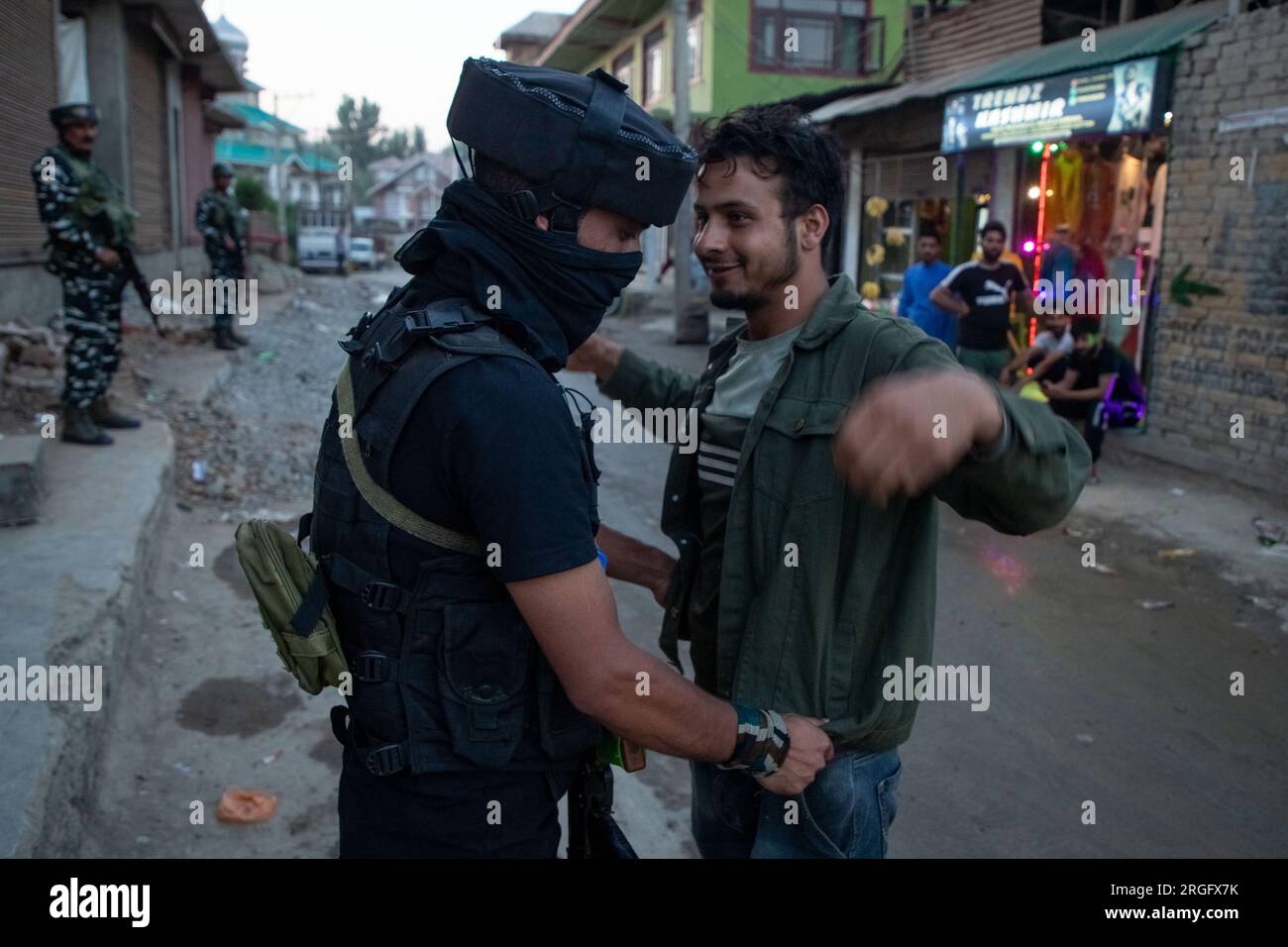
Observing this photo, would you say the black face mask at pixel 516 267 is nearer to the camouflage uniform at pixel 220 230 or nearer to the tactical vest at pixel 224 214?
the camouflage uniform at pixel 220 230

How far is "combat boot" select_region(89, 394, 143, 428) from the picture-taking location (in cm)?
702

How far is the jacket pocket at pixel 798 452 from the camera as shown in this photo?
1.85 m

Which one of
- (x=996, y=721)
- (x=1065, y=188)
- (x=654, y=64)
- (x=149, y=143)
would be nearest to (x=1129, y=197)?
(x=1065, y=188)

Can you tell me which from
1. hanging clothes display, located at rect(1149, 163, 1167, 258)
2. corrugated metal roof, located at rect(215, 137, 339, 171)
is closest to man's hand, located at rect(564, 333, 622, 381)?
hanging clothes display, located at rect(1149, 163, 1167, 258)

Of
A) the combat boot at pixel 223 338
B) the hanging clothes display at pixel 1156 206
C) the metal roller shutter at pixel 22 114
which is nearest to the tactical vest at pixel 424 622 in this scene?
the hanging clothes display at pixel 1156 206

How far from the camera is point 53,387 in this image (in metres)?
7.60

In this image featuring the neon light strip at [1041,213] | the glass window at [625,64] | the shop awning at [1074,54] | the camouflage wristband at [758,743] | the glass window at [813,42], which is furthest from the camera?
the glass window at [625,64]

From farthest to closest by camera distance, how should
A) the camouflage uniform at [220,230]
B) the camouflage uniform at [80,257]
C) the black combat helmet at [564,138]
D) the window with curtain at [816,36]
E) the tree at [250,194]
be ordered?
the tree at [250,194], the window with curtain at [816,36], the camouflage uniform at [220,230], the camouflage uniform at [80,257], the black combat helmet at [564,138]

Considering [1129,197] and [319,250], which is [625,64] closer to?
[319,250]

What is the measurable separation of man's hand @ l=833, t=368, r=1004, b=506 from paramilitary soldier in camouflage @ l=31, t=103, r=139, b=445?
252 inches

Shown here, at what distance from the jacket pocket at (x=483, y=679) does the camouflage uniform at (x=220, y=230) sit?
37.3 ft
